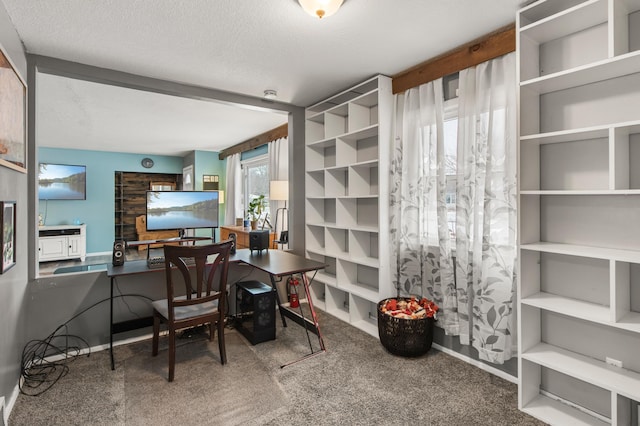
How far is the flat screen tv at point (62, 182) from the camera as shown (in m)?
6.50

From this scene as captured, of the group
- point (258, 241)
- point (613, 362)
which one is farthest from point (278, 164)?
point (613, 362)

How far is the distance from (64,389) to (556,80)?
3.55 m

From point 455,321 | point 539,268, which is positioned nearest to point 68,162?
point 455,321

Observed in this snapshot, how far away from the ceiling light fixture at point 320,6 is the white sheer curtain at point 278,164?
10.0 feet

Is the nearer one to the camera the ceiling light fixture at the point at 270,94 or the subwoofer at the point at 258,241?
the subwoofer at the point at 258,241

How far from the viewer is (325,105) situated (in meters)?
3.80

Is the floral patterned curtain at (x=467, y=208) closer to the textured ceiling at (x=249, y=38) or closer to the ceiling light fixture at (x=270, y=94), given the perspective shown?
the textured ceiling at (x=249, y=38)

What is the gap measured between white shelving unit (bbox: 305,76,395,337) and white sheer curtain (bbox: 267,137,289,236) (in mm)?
1059

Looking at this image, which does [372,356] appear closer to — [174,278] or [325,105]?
[174,278]

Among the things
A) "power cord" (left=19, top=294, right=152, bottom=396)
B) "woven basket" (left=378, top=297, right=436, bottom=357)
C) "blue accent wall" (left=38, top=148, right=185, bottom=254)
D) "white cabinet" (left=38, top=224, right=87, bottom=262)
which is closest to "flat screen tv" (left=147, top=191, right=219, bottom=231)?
"power cord" (left=19, top=294, right=152, bottom=396)

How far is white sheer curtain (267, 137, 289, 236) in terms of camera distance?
4.94m

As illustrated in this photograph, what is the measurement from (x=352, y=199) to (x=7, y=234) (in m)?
2.69

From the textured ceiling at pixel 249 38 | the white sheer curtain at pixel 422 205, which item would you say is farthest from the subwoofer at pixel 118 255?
the white sheer curtain at pixel 422 205

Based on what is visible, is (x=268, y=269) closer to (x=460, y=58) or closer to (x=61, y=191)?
(x=460, y=58)
